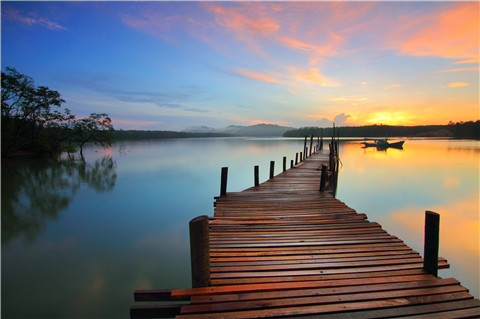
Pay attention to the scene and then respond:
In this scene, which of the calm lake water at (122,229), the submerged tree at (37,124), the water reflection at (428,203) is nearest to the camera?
the calm lake water at (122,229)

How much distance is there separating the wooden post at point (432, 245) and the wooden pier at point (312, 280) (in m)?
0.11

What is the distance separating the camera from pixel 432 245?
3.26 m

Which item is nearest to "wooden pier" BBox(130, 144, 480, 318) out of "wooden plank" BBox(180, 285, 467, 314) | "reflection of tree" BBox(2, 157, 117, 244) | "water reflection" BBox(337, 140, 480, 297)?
"wooden plank" BBox(180, 285, 467, 314)

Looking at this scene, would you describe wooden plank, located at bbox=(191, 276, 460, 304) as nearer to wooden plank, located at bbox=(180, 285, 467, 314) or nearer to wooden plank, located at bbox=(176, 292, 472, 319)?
wooden plank, located at bbox=(180, 285, 467, 314)

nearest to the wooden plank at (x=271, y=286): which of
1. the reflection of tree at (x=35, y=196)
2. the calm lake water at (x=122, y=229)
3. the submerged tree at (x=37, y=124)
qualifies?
the calm lake water at (x=122, y=229)

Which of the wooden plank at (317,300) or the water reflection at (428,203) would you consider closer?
the wooden plank at (317,300)

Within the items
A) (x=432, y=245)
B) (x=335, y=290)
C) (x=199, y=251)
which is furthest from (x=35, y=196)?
(x=432, y=245)

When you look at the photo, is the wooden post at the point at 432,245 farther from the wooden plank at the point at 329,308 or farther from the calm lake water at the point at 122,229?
the calm lake water at the point at 122,229

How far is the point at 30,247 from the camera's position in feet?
24.6

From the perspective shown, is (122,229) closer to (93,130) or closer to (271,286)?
(271,286)

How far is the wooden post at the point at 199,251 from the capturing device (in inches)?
112

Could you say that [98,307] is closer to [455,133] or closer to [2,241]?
[2,241]

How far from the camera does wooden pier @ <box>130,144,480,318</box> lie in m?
2.61

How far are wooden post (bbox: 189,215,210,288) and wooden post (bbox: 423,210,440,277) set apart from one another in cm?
300
